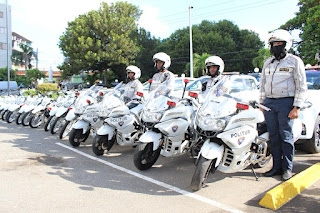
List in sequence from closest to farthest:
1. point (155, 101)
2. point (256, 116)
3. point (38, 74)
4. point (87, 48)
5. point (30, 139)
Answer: point (256, 116), point (155, 101), point (30, 139), point (87, 48), point (38, 74)

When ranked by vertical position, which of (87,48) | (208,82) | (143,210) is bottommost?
(143,210)

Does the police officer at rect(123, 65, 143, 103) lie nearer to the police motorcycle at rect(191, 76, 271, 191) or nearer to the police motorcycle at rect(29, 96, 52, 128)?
the police motorcycle at rect(191, 76, 271, 191)

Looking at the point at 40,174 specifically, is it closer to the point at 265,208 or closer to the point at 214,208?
the point at 214,208

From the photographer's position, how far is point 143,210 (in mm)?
3553

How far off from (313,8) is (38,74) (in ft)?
156

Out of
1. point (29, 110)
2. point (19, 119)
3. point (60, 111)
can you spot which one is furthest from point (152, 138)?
point (19, 119)

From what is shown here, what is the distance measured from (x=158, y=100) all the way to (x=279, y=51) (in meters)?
2.23

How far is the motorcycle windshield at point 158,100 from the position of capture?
538 cm

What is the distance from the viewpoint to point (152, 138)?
498 centimetres

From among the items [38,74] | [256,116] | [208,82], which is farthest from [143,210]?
[38,74]

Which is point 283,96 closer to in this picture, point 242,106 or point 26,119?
point 242,106

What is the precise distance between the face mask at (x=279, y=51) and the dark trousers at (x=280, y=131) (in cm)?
67

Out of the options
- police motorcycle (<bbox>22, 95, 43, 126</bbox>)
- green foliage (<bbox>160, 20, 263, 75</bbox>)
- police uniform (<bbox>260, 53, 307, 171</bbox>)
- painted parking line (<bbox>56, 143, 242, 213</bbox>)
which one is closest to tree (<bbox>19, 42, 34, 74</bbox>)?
green foliage (<bbox>160, 20, 263, 75</bbox>)

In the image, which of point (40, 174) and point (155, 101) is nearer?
point (40, 174)
